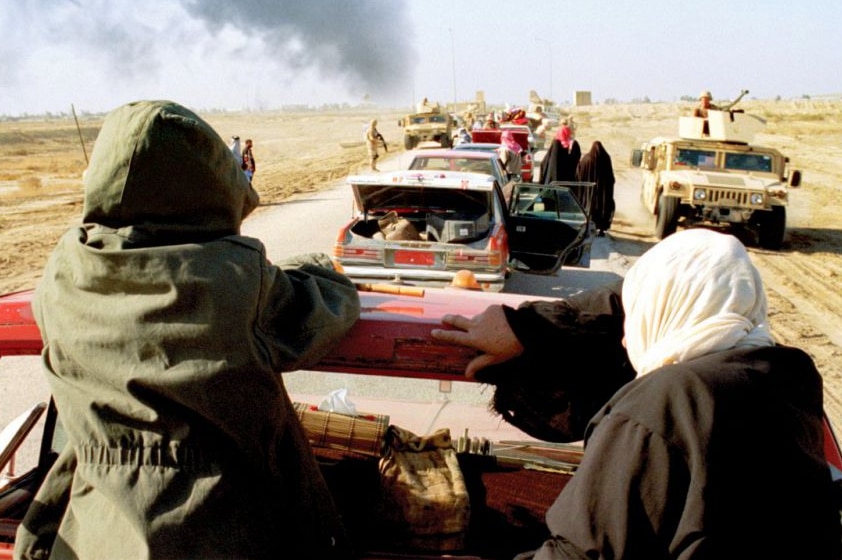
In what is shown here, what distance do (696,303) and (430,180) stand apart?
20.3 ft

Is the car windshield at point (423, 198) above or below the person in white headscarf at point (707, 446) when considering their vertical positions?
below

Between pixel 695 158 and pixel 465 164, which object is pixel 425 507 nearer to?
pixel 465 164

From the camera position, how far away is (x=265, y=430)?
5.09 ft

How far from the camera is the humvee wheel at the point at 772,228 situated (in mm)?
11734

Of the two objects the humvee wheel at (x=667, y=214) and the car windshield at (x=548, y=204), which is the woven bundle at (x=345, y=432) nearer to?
the car windshield at (x=548, y=204)

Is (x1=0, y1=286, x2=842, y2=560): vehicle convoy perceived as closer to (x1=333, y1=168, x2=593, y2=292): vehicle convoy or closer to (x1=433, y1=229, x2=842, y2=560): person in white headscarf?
(x1=433, y1=229, x2=842, y2=560): person in white headscarf

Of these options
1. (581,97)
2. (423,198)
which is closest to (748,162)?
(423,198)

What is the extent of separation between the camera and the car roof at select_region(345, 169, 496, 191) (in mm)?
7383

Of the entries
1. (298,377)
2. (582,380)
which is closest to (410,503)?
(582,380)

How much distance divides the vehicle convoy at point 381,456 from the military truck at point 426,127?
3093 centimetres

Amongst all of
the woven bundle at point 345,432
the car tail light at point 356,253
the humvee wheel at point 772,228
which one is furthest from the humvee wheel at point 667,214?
the woven bundle at point 345,432

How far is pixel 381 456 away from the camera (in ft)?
8.09

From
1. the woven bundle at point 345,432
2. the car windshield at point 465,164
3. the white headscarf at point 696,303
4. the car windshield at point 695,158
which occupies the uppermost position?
the white headscarf at point 696,303

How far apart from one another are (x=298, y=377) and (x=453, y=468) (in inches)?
157
